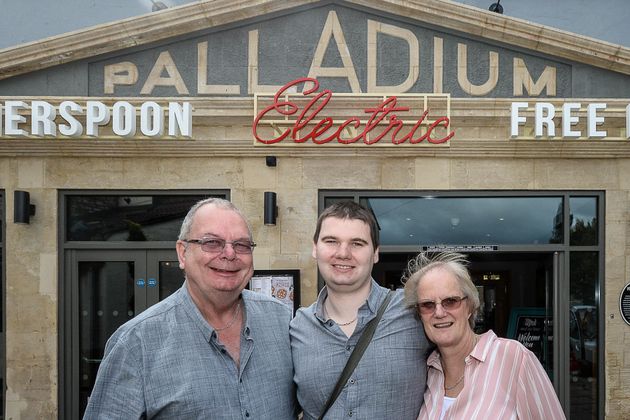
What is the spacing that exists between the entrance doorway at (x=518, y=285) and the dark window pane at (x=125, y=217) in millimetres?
2525

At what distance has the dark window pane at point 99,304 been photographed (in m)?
7.05

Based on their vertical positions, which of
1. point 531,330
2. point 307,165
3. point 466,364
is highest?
point 307,165

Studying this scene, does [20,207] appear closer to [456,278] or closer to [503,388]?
[456,278]

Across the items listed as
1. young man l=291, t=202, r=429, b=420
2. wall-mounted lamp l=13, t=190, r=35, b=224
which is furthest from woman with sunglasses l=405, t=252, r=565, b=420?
wall-mounted lamp l=13, t=190, r=35, b=224

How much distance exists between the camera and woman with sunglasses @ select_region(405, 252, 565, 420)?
256 cm

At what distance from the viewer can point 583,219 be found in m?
7.04

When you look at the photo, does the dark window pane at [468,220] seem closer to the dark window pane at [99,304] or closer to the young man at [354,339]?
the dark window pane at [99,304]

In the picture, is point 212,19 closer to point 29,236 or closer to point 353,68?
point 353,68

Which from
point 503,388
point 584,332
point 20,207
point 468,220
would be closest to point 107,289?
point 20,207

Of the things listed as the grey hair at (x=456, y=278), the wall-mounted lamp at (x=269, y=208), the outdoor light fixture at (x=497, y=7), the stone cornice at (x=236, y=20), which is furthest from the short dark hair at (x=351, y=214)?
the outdoor light fixture at (x=497, y=7)

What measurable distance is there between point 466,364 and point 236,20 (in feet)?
17.9

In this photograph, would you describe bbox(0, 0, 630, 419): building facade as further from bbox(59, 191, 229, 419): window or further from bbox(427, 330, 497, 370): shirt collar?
bbox(427, 330, 497, 370): shirt collar

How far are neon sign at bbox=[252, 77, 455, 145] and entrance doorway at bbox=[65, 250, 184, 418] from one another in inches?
83.0

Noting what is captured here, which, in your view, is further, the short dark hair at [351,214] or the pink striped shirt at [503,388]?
the short dark hair at [351,214]
